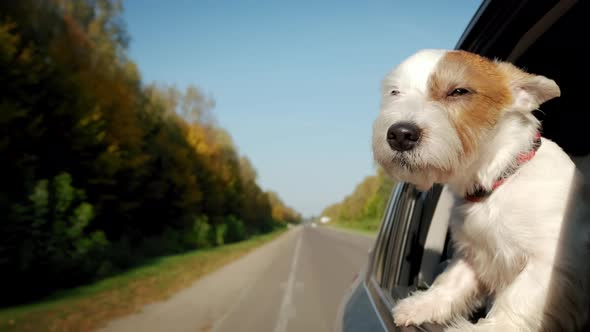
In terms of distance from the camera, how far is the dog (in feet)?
4.50

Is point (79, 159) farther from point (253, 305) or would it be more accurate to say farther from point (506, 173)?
point (506, 173)

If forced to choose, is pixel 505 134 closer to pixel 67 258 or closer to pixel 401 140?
pixel 401 140

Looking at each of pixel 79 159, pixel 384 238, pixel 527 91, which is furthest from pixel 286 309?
pixel 79 159

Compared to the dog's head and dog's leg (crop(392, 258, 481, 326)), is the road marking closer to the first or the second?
dog's leg (crop(392, 258, 481, 326))

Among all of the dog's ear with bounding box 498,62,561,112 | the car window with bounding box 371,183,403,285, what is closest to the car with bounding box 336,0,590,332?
the car window with bounding box 371,183,403,285

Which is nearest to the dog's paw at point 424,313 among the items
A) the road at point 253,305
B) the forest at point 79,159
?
the road at point 253,305

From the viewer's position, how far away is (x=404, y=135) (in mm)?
1680

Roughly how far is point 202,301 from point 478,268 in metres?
9.36

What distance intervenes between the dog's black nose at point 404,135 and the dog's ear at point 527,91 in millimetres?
394

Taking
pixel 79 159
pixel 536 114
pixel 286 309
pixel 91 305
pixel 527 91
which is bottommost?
pixel 286 309

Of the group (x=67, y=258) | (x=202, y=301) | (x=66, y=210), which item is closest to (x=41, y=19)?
(x=66, y=210)

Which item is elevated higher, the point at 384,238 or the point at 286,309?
the point at 384,238

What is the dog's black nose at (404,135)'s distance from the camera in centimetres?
167

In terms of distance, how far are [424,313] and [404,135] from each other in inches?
29.2
